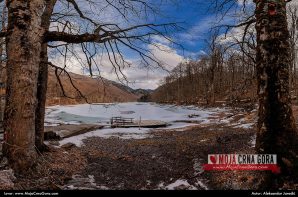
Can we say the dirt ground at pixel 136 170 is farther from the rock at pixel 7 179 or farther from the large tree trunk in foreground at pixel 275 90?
the large tree trunk in foreground at pixel 275 90

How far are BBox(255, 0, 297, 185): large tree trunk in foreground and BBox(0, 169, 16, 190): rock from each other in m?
4.75

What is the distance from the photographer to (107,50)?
28.8ft

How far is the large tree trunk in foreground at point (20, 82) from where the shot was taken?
650 cm

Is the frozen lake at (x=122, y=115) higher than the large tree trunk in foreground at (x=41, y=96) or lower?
lower

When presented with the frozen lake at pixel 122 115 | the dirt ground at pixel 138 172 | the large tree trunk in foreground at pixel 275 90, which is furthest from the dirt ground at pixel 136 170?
A: the frozen lake at pixel 122 115

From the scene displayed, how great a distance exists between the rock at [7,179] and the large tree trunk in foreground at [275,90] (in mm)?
4746

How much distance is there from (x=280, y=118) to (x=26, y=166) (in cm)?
533

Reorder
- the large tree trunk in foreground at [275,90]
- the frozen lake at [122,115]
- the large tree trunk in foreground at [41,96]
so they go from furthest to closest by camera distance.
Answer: the frozen lake at [122,115], the large tree trunk in foreground at [41,96], the large tree trunk in foreground at [275,90]

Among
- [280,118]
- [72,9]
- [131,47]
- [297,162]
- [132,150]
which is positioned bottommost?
[132,150]

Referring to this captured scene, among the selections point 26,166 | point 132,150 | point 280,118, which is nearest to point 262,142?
point 280,118

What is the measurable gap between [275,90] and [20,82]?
16.9ft

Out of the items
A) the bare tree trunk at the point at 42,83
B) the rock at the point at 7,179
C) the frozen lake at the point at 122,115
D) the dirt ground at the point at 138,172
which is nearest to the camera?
the rock at the point at 7,179

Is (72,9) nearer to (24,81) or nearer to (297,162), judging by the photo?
(24,81)

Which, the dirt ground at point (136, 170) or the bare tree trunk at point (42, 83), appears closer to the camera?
the dirt ground at point (136, 170)
